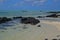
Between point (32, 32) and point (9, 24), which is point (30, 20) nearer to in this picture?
point (32, 32)

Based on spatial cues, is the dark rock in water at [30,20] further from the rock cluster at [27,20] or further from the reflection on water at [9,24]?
the reflection on water at [9,24]

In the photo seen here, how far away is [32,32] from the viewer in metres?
2.35

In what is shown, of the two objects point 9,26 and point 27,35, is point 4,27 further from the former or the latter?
point 27,35

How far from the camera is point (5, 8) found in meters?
2.41

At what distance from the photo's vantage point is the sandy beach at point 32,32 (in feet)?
7.51

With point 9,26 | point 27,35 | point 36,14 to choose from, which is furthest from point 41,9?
point 9,26

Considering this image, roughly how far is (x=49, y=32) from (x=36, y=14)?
16.8 inches

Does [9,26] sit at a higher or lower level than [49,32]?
higher

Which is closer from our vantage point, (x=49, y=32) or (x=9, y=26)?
(x=49, y=32)

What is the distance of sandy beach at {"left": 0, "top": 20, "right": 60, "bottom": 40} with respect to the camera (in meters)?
2.29

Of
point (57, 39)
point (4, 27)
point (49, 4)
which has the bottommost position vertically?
point (57, 39)

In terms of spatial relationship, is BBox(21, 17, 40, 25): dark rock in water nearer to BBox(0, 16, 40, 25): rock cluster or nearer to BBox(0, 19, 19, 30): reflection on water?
BBox(0, 16, 40, 25): rock cluster

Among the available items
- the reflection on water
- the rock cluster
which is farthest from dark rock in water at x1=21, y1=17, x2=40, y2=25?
the reflection on water

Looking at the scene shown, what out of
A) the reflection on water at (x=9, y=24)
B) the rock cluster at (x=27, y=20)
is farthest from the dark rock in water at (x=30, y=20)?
the reflection on water at (x=9, y=24)
